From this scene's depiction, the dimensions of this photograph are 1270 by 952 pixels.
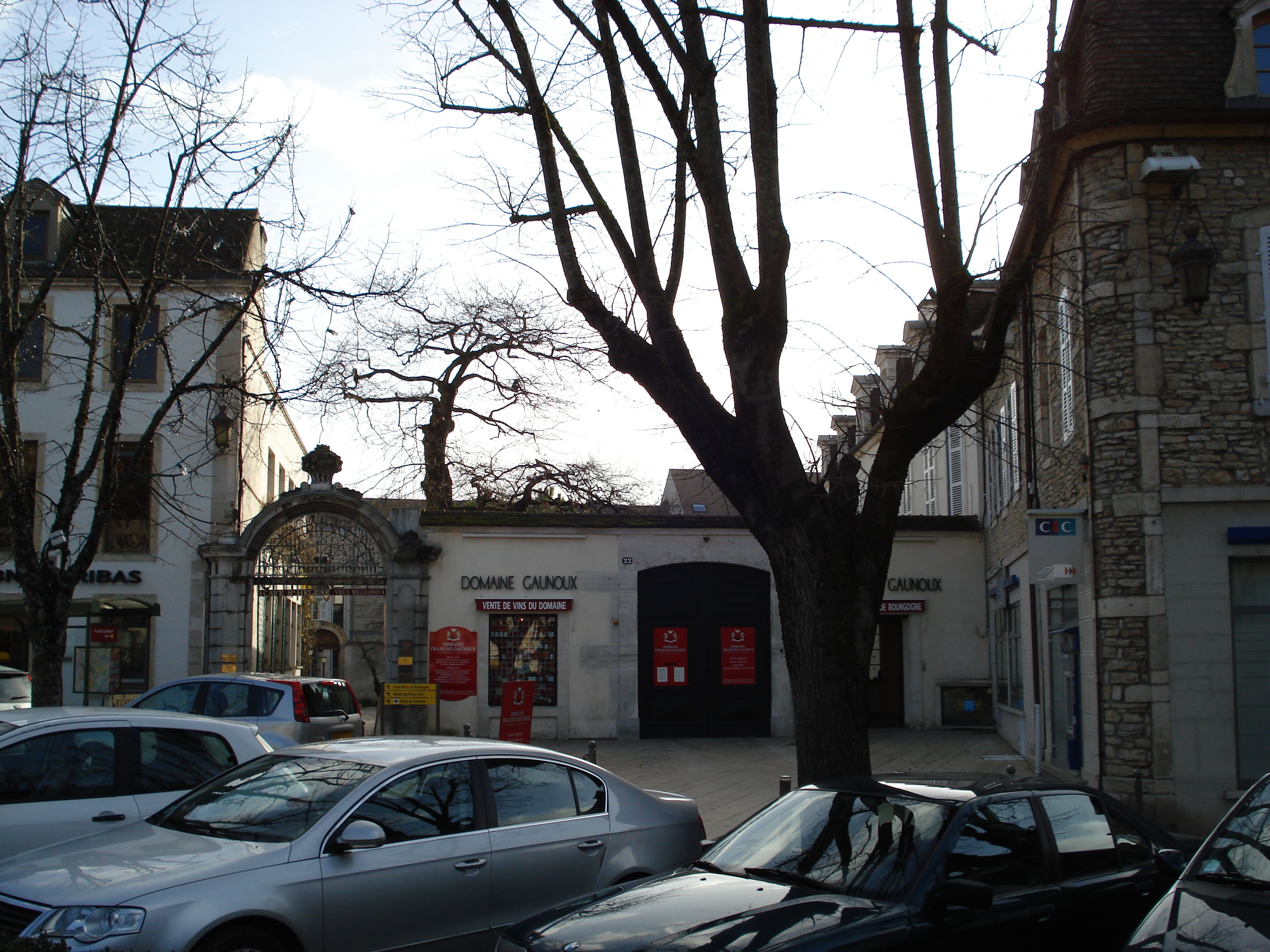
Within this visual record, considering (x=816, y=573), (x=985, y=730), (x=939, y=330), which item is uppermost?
(x=939, y=330)

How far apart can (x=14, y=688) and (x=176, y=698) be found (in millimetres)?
3274

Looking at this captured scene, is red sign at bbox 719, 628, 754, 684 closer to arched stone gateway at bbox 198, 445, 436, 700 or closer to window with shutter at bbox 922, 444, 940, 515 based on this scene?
arched stone gateway at bbox 198, 445, 436, 700

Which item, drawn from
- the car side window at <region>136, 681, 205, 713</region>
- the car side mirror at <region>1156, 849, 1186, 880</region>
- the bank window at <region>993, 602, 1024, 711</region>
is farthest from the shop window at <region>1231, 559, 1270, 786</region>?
the car side window at <region>136, 681, 205, 713</region>

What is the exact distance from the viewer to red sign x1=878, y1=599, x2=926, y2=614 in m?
22.1

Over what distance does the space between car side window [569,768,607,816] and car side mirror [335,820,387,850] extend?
1.46m

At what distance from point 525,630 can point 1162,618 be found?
12.3 meters

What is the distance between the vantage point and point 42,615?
12.1 m

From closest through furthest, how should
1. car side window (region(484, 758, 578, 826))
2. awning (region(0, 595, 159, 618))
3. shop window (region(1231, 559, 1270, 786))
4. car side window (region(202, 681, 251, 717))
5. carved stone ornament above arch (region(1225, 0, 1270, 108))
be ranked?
car side window (region(484, 758, 578, 826)) → shop window (region(1231, 559, 1270, 786)) → carved stone ornament above arch (region(1225, 0, 1270, 108)) → car side window (region(202, 681, 251, 717)) → awning (region(0, 595, 159, 618))

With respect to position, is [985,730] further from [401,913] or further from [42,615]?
[401,913]

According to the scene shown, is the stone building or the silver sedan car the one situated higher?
the stone building

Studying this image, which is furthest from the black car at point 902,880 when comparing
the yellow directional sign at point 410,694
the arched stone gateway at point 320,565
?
the arched stone gateway at point 320,565

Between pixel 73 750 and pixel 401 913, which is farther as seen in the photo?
pixel 73 750

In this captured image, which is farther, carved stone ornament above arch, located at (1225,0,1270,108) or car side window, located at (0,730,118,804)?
carved stone ornament above arch, located at (1225,0,1270,108)

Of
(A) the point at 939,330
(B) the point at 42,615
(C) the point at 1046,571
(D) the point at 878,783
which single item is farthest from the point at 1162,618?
(B) the point at 42,615
